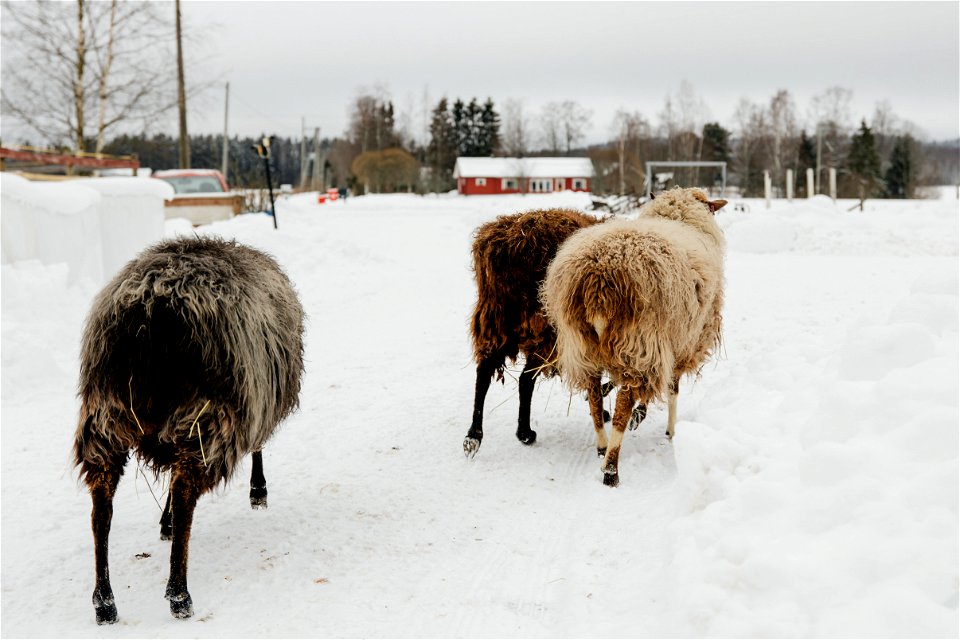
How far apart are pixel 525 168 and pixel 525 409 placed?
6657 cm

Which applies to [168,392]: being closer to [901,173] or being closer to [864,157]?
[864,157]

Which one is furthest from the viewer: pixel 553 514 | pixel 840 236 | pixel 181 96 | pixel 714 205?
pixel 181 96

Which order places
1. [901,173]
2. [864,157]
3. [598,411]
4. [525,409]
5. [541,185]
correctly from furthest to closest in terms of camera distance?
[541,185] < [901,173] < [864,157] < [525,409] < [598,411]

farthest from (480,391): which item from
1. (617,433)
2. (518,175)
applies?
(518,175)

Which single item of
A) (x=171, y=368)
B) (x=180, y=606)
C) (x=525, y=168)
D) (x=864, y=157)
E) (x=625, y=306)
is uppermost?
(x=525, y=168)

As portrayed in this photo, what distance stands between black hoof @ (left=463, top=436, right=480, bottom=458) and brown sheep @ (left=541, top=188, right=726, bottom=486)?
2.89ft

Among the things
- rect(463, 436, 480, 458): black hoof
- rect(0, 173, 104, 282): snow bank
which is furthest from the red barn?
rect(463, 436, 480, 458): black hoof

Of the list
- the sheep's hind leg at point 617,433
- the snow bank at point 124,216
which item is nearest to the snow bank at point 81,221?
the snow bank at point 124,216

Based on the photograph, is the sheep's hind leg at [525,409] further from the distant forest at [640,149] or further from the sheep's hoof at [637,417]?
the distant forest at [640,149]

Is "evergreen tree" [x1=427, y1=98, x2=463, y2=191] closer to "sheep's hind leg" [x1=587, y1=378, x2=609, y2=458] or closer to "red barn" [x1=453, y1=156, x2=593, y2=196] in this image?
"red barn" [x1=453, y1=156, x2=593, y2=196]

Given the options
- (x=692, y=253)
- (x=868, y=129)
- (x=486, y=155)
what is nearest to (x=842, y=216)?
(x=692, y=253)

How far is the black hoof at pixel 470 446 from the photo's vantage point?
565 cm

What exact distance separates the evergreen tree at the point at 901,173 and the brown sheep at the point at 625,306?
212 feet

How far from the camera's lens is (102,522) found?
11.4 ft
